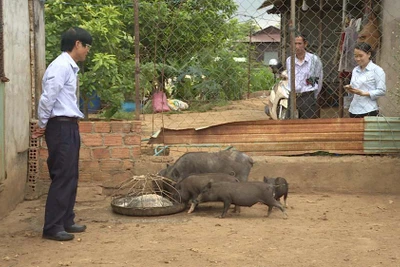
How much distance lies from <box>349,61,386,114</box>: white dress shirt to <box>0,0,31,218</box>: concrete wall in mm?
3807

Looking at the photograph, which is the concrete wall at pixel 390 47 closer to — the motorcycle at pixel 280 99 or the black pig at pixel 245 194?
the motorcycle at pixel 280 99

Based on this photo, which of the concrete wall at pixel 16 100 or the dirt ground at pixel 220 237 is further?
the concrete wall at pixel 16 100

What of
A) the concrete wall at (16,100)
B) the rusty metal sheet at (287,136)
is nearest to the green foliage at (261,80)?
the rusty metal sheet at (287,136)

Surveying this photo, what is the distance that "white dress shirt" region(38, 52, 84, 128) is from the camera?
510 cm

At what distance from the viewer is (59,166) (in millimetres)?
5281

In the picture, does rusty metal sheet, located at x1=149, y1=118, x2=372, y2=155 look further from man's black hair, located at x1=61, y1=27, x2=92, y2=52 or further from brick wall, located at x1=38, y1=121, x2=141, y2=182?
man's black hair, located at x1=61, y1=27, x2=92, y2=52

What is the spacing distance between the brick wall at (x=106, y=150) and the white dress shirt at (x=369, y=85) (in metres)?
2.63

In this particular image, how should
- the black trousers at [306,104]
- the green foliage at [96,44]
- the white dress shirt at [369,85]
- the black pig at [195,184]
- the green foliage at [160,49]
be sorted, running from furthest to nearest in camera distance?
1. the green foliage at [160,49]
2. the green foliage at [96,44]
3. the black trousers at [306,104]
4. the white dress shirt at [369,85]
5. the black pig at [195,184]

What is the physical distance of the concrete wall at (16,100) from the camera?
6.11 m

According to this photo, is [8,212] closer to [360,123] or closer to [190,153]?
[190,153]

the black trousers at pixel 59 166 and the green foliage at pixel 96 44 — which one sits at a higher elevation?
the green foliage at pixel 96 44

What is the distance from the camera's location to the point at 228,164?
6.81 metres

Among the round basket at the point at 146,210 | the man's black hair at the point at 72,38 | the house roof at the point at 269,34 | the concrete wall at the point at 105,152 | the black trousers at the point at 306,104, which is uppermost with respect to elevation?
the house roof at the point at 269,34

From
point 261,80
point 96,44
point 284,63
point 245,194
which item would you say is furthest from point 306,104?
point 261,80
